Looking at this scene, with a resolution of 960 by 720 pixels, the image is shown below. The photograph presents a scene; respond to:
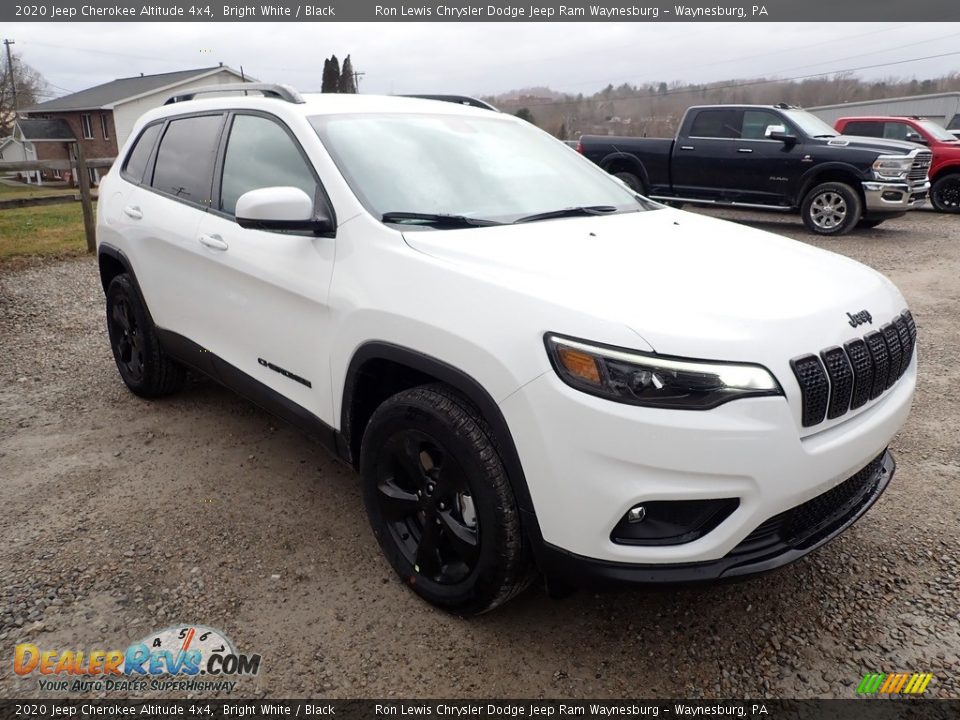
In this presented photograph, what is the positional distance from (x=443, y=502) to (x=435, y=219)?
3.48 ft

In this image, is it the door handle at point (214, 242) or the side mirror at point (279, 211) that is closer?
the side mirror at point (279, 211)

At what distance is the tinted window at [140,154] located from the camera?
4293 millimetres

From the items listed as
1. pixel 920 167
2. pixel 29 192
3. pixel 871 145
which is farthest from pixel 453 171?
pixel 29 192

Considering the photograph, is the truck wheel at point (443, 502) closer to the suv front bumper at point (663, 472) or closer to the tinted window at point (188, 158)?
the suv front bumper at point (663, 472)

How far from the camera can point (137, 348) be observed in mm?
4461

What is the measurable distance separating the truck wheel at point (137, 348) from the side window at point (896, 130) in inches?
567

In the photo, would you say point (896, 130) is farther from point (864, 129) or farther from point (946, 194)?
point (946, 194)

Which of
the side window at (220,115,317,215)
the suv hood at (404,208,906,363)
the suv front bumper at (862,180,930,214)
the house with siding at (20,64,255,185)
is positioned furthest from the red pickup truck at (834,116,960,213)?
the house with siding at (20,64,255,185)

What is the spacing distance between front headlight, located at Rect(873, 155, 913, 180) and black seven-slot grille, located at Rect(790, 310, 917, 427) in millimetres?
9458

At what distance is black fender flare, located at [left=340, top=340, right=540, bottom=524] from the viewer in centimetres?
211

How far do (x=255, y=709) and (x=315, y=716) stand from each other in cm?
19

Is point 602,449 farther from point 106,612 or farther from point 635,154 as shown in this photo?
point 635,154

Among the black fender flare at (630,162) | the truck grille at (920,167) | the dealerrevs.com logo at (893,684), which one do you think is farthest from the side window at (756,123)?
the dealerrevs.com logo at (893,684)

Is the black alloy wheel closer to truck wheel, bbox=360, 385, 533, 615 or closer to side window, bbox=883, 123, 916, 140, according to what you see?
truck wheel, bbox=360, 385, 533, 615
